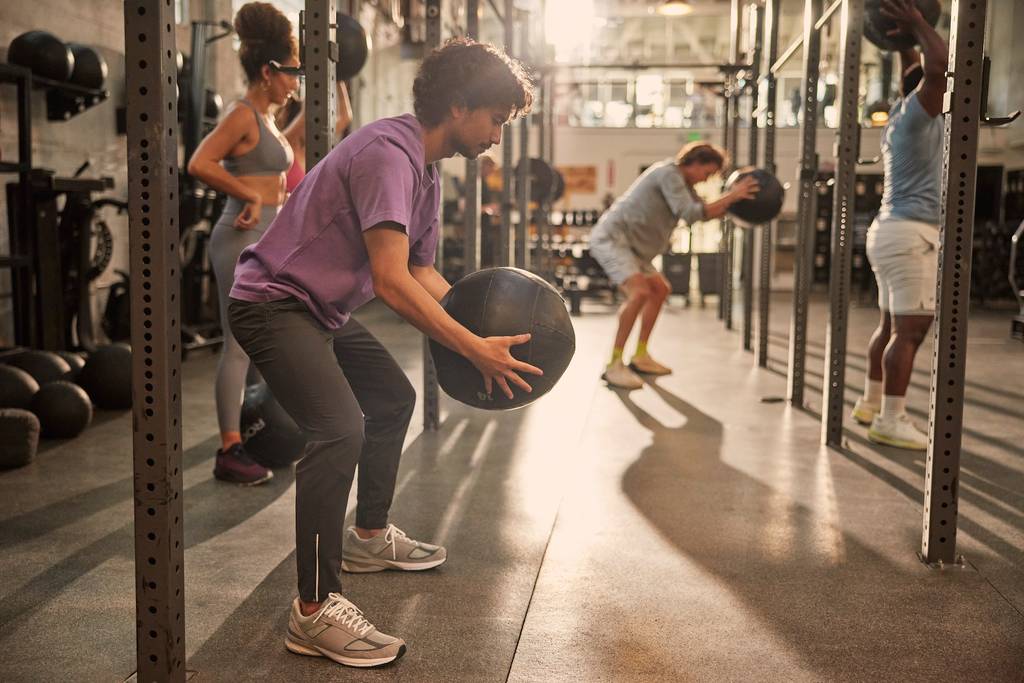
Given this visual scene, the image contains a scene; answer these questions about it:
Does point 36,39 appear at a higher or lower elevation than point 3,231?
higher

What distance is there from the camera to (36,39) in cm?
484

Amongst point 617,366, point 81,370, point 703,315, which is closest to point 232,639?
point 81,370

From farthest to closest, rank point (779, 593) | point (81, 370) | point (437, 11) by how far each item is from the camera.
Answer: point (81, 370) → point (437, 11) → point (779, 593)

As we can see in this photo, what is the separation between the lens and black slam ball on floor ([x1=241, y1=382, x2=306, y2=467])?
317 cm

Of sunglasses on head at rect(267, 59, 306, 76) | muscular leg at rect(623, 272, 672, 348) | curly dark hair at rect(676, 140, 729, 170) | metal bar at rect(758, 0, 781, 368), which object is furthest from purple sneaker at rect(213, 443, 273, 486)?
metal bar at rect(758, 0, 781, 368)

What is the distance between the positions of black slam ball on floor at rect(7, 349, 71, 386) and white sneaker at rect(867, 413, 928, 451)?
3468mm

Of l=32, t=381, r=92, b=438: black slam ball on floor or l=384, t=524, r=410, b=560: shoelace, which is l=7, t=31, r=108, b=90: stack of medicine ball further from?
l=384, t=524, r=410, b=560: shoelace

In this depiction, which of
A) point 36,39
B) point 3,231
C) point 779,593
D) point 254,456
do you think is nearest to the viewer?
point 779,593

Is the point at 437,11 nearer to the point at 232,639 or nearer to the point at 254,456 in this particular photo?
the point at 254,456

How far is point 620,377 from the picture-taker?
5207 millimetres

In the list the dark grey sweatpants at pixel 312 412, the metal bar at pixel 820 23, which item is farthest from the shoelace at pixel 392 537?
the metal bar at pixel 820 23

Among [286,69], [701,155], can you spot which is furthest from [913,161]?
[286,69]

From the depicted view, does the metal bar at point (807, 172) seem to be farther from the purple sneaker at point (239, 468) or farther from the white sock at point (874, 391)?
the purple sneaker at point (239, 468)

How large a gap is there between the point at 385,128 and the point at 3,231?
4251mm
